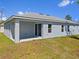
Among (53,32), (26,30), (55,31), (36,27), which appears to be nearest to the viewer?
(26,30)

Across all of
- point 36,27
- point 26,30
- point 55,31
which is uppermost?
point 36,27

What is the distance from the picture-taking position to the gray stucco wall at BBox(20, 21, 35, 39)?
20.6 metres

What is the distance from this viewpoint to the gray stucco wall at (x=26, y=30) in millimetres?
20609

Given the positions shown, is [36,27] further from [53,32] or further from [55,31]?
[55,31]

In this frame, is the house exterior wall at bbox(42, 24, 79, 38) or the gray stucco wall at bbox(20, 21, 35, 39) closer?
the gray stucco wall at bbox(20, 21, 35, 39)

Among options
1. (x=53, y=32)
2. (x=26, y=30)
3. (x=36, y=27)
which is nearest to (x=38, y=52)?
(x=26, y=30)

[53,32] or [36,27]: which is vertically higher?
[36,27]

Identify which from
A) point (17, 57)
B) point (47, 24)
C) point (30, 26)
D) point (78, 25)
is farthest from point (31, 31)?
point (78, 25)

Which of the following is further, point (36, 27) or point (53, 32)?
point (53, 32)

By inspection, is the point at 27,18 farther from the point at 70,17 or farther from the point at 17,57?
the point at 70,17

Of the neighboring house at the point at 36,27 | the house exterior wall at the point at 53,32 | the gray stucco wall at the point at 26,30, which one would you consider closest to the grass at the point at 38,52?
the neighboring house at the point at 36,27

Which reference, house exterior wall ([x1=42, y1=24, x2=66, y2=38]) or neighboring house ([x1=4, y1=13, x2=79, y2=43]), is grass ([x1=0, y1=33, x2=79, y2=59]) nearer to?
neighboring house ([x1=4, y1=13, x2=79, y2=43])

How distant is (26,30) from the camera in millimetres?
21109

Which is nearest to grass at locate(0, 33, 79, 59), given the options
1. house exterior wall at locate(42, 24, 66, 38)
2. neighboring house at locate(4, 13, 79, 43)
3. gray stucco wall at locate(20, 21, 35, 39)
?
neighboring house at locate(4, 13, 79, 43)
